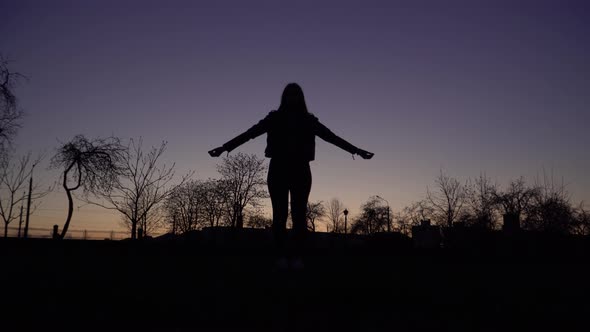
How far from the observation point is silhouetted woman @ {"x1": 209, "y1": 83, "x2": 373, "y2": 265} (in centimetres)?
560

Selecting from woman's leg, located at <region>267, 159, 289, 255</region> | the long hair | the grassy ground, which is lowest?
the grassy ground

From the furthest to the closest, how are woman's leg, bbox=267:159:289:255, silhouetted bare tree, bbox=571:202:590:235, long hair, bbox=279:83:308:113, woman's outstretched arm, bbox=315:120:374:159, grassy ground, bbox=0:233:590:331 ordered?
silhouetted bare tree, bbox=571:202:590:235, woman's outstretched arm, bbox=315:120:374:159, long hair, bbox=279:83:308:113, woman's leg, bbox=267:159:289:255, grassy ground, bbox=0:233:590:331

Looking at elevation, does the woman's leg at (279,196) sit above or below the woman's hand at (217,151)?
below

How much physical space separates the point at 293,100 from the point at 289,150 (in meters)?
0.67

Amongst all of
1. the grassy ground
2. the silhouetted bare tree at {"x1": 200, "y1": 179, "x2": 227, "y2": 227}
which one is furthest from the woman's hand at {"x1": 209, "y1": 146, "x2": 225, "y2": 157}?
the silhouetted bare tree at {"x1": 200, "y1": 179, "x2": 227, "y2": 227}

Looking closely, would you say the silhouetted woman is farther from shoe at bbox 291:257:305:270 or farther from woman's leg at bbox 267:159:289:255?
shoe at bbox 291:257:305:270

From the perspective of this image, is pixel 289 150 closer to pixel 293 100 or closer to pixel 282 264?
pixel 293 100

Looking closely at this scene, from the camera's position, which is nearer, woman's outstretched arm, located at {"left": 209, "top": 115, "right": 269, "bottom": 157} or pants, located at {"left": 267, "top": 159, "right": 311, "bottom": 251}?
pants, located at {"left": 267, "top": 159, "right": 311, "bottom": 251}

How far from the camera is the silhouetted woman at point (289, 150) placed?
560 cm

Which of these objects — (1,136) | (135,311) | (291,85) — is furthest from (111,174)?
(135,311)

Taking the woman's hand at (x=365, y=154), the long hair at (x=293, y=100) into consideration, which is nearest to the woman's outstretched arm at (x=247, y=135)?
the long hair at (x=293, y=100)

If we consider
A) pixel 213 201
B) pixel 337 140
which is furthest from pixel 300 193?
pixel 213 201

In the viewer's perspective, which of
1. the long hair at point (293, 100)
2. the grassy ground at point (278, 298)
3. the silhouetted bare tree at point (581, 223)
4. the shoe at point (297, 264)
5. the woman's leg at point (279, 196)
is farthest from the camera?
the silhouetted bare tree at point (581, 223)

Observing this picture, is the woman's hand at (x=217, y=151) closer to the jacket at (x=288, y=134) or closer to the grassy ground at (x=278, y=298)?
the jacket at (x=288, y=134)
